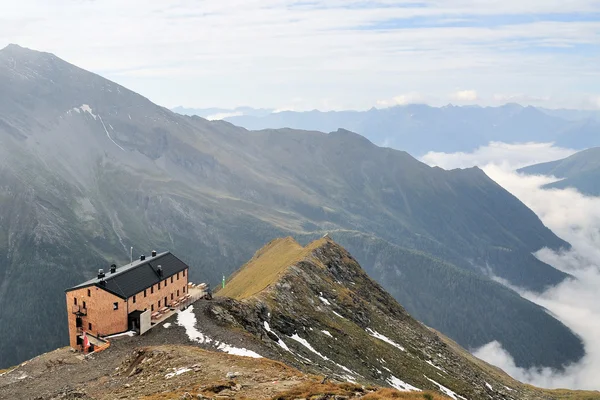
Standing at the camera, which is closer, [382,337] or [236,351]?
[236,351]

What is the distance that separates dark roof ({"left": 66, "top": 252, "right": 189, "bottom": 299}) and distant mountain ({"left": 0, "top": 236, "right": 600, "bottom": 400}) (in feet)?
21.2

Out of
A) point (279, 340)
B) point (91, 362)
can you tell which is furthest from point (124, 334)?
point (279, 340)

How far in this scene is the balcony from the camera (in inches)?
2862

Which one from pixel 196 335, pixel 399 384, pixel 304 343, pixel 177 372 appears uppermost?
pixel 177 372

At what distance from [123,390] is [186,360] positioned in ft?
24.1

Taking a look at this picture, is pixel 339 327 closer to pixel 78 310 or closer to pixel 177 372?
pixel 78 310

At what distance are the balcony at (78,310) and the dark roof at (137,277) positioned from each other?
2.74m

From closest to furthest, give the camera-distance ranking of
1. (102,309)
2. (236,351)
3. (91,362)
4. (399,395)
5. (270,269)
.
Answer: (399,395)
(236,351)
(91,362)
(102,309)
(270,269)

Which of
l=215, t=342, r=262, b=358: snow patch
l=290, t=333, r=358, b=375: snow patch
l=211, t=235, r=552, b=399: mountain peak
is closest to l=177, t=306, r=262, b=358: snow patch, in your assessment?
l=215, t=342, r=262, b=358: snow patch

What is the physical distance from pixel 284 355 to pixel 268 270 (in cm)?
7314

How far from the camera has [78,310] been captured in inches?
2889

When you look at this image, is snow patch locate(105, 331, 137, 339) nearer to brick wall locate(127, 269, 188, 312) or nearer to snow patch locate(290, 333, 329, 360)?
brick wall locate(127, 269, 188, 312)

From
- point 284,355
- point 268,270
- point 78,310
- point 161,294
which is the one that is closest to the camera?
point 284,355

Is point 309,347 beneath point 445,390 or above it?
above
